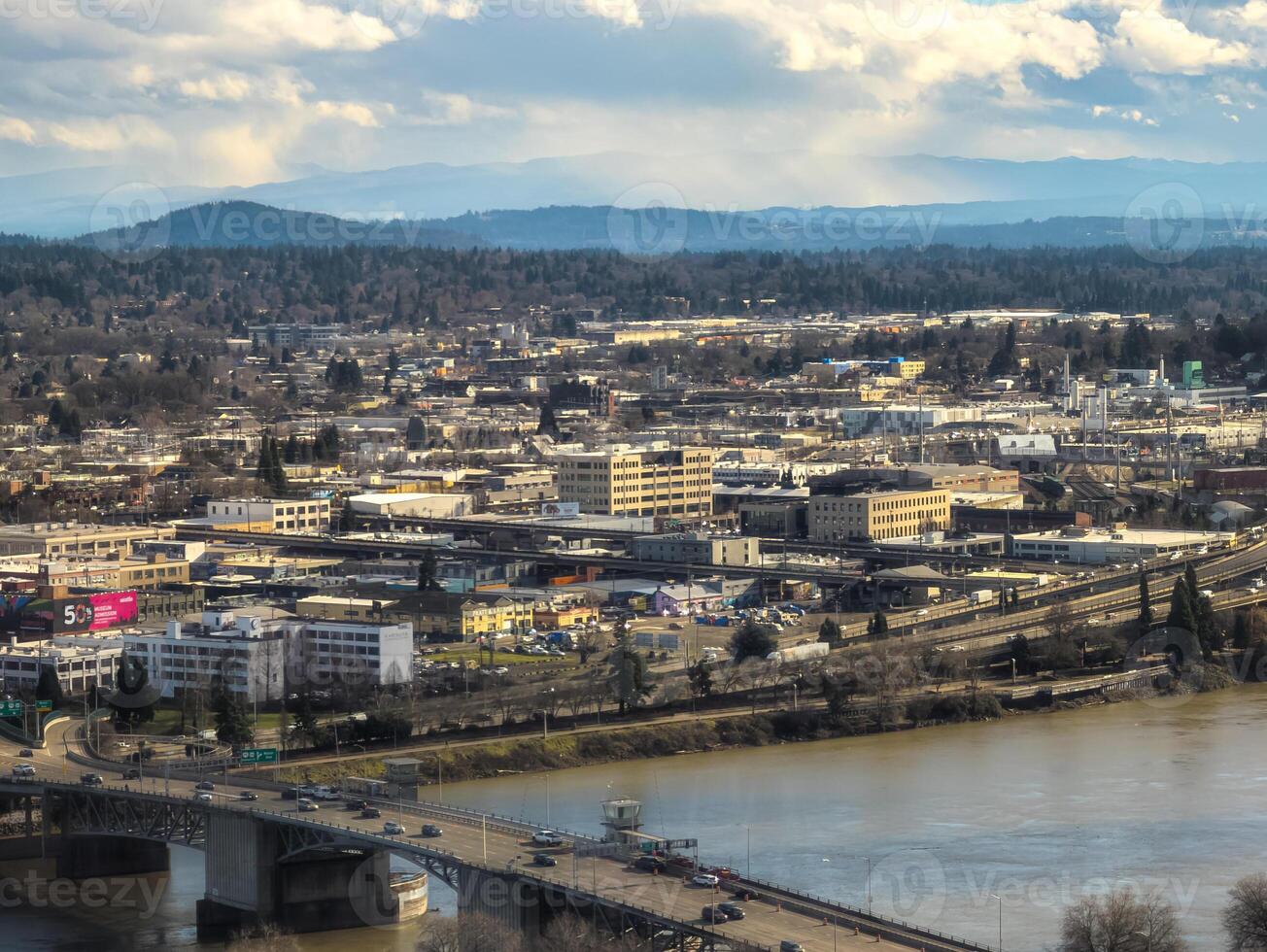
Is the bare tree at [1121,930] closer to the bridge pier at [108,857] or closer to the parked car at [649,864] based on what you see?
the parked car at [649,864]

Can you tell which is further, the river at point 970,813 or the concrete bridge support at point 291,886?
the concrete bridge support at point 291,886

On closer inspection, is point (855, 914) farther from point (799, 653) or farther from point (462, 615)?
point (462, 615)

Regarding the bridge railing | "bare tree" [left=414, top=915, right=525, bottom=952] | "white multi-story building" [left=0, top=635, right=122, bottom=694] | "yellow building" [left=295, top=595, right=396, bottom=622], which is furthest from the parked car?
"yellow building" [left=295, top=595, right=396, bottom=622]

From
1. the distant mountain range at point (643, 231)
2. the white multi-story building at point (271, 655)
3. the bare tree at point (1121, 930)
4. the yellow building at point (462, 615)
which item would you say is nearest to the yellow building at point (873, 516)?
the yellow building at point (462, 615)

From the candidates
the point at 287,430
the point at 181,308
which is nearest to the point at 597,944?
the point at 287,430

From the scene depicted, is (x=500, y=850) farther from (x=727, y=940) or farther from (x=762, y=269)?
(x=762, y=269)
